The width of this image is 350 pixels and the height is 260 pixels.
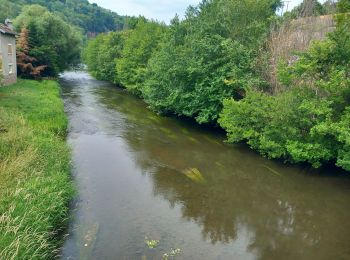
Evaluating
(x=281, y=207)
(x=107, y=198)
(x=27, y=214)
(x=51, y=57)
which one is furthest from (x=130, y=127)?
(x=51, y=57)

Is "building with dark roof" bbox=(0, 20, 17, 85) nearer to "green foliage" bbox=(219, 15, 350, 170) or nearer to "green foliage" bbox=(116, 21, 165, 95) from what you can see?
"green foliage" bbox=(116, 21, 165, 95)

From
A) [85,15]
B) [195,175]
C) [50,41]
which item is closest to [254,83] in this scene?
[195,175]

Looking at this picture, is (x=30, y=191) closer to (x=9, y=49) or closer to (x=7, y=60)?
(x=7, y=60)

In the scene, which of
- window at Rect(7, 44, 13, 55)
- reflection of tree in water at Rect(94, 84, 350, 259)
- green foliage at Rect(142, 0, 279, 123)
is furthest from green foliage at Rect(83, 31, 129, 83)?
reflection of tree in water at Rect(94, 84, 350, 259)

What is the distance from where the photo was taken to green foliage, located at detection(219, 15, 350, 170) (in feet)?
48.7

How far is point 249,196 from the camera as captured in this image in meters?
14.1

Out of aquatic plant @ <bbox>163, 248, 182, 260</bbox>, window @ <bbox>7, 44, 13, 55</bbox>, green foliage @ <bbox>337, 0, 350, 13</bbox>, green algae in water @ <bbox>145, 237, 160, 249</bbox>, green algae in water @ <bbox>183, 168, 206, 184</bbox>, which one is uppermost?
green foliage @ <bbox>337, 0, 350, 13</bbox>

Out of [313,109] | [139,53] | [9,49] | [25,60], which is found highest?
[139,53]

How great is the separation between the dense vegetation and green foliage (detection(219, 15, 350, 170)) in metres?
0.04

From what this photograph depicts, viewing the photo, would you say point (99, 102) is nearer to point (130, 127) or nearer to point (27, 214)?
point (130, 127)

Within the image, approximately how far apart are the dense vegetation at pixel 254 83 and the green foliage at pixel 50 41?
48.2 feet

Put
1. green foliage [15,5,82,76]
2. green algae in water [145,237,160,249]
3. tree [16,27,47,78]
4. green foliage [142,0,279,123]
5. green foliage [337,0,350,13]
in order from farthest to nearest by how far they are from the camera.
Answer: green foliage [15,5,82,76]
tree [16,27,47,78]
green foliage [142,0,279,123]
green foliage [337,0,350,13]
green algae in water [145,237,160,249]

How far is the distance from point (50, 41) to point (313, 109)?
39257 mm

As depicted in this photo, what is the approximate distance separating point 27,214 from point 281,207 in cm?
922
